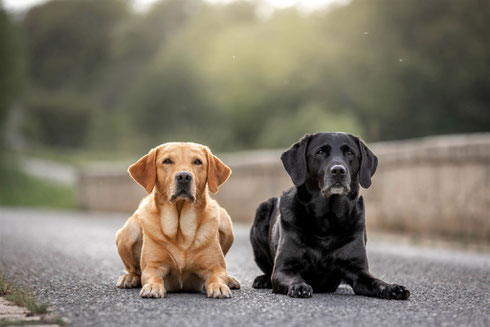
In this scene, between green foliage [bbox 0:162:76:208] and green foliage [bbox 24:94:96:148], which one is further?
green foliage [bbox 24:94:96:148]

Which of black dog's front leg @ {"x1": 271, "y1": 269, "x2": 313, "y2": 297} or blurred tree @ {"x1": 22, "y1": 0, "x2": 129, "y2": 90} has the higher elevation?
blurred tree @ {"x1": 22, "y1": 0, "x2": 129, "y2": 90}

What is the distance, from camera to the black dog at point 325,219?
5.33 metres

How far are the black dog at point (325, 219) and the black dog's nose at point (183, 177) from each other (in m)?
0.86

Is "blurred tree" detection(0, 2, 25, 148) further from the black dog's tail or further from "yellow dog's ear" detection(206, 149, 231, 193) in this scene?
"yellow dog's ear" detection(206, 149, 231, 193)

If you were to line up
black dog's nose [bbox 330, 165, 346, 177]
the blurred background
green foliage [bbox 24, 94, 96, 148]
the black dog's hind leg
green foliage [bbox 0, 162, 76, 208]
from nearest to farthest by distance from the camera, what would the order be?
black dog's nose [bbox 330, 165, 346, 177] → the black dog's hind leg → green foliage [bbox 0, 162, 76, 208] → the blurred background → green foliage [bbox 24, 94, 96, 148]

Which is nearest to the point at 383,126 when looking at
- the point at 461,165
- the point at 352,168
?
the point at 461,165

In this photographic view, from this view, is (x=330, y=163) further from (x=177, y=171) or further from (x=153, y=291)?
(x=153, y=291)

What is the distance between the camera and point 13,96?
40.5 meters

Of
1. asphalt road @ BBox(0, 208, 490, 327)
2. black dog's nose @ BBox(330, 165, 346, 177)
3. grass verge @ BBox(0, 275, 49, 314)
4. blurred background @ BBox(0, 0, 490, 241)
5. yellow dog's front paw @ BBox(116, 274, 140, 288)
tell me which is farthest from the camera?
blurred background @ BBox(0, 0, 490, 241)

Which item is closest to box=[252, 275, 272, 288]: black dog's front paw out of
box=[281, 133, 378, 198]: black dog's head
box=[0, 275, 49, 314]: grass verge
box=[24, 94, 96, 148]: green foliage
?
box=[281, 133, 378, 198]: black dog's head

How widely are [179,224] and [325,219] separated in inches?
46.2

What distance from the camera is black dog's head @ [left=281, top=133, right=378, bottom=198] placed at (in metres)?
5.29

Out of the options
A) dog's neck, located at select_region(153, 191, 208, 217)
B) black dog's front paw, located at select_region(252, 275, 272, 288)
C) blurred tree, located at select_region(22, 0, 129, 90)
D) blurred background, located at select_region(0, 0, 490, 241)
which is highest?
blurred tree, located at select_region(22, 0, 129, 90)

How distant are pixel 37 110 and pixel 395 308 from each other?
6705cm
